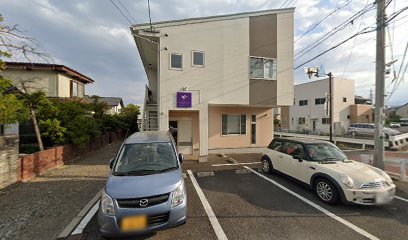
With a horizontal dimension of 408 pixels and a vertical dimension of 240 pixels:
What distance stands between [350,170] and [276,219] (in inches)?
94.1

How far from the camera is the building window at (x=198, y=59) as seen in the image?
10.4 m

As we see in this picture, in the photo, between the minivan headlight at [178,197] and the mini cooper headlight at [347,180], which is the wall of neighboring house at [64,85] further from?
the mini cooper headlight at [347,180]

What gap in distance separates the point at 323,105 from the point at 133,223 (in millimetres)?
34750

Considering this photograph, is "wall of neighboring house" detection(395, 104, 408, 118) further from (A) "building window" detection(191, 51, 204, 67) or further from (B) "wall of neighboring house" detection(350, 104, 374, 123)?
(A) "building window" detection(191, 51, 204, 67)

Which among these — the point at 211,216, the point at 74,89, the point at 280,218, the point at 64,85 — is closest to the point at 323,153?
the point at 280,218

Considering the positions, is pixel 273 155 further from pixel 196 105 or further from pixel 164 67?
pixel 164 67

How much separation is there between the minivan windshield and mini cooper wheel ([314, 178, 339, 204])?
3.86 metres

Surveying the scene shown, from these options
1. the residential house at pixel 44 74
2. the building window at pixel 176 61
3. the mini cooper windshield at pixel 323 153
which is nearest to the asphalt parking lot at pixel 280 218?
the mini cooper windshield at pixel 323 153

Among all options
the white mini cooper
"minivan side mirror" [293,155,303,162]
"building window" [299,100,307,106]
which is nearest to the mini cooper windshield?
the white mini cooper

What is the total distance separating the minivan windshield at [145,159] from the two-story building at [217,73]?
5028 millimetres

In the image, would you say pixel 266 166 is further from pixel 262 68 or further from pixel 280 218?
pixel 262 68

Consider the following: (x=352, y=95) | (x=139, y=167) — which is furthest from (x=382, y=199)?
(x=352, y=95)

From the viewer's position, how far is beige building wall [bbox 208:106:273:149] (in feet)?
40.0

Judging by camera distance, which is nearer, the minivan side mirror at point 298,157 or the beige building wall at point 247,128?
the minivan side mirror at point 298,157
